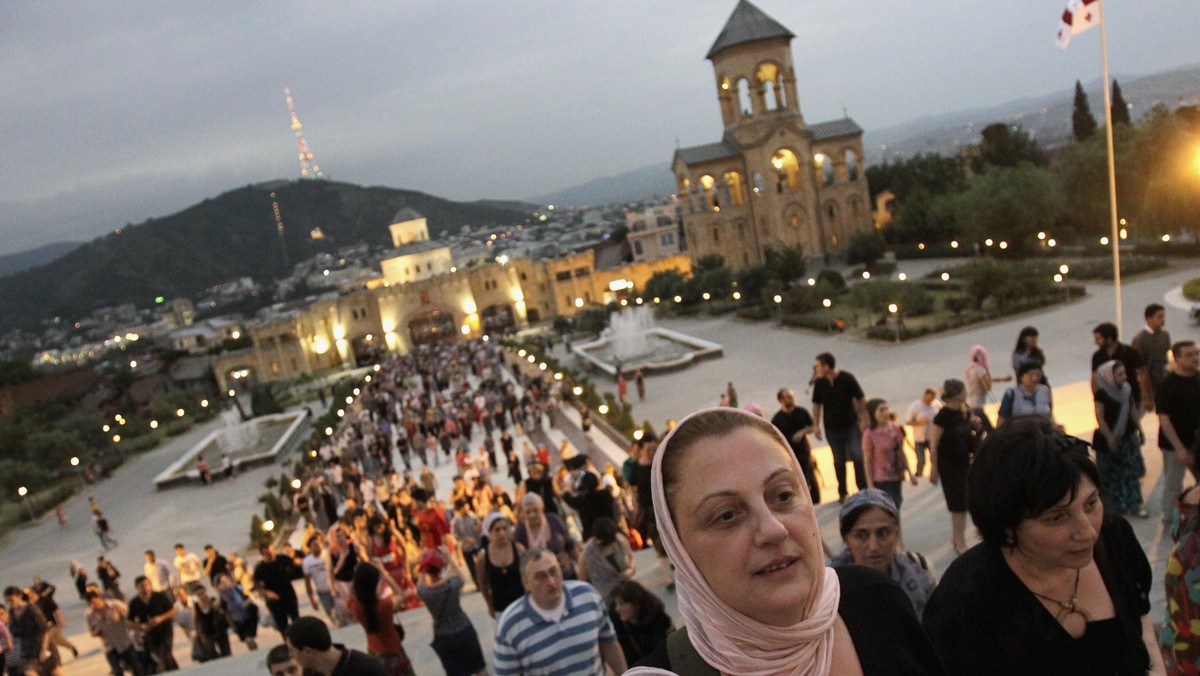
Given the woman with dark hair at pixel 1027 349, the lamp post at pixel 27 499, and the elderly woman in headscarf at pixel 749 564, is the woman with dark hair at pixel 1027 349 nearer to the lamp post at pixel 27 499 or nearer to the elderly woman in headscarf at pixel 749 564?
the elderly woman in headscarf at pixel 749 564

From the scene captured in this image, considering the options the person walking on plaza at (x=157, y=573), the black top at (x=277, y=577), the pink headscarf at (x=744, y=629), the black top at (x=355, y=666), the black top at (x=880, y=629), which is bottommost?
the person walking on plaza at (x=157, y=573)

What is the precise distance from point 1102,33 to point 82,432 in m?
39.4

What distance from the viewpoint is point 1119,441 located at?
5.11m

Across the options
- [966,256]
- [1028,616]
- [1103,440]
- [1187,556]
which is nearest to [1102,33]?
[1103,440]

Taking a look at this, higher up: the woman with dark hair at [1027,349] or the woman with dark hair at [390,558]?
the woman with dark hair at [1027,349]

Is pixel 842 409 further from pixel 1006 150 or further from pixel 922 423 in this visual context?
pixel 1006 150

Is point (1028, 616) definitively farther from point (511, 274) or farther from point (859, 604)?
point (511, 274)

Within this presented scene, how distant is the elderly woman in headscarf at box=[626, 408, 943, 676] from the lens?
1.34 meters

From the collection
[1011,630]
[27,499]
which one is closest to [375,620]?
[1011,630]

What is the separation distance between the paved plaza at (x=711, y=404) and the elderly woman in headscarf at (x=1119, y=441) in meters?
0.88

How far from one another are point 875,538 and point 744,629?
5.44 ft

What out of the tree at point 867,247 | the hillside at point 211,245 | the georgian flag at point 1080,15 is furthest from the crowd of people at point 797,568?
the hillside at point 211,245

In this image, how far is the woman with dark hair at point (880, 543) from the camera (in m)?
2.82

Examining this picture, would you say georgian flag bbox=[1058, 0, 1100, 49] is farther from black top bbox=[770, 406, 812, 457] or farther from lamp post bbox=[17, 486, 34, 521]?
lamp post bbox=[17, 486, 34, 521]
